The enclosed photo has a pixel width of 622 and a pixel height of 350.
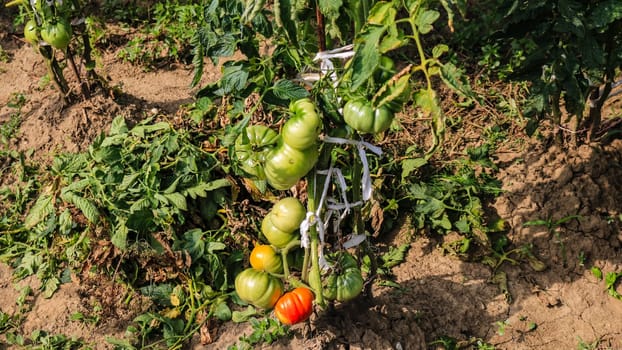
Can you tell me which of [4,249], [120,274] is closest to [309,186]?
[120,274]

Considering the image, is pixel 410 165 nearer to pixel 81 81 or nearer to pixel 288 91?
pixel 288 91

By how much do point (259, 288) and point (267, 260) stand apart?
0.10m

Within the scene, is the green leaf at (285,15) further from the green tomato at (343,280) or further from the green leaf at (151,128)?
the green leaf at (151,128)

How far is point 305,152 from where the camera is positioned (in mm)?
1663

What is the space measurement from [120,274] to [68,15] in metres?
1.46

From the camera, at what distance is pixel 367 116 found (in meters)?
1.54

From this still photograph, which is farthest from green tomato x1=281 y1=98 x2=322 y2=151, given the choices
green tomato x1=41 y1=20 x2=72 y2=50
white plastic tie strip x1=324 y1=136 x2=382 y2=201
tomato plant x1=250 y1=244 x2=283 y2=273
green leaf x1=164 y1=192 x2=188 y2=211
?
green tomato x1=41 y1=20 x2=72 y2=50

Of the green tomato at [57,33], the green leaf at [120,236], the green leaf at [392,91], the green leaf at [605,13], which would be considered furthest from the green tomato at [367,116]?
the green tomato at [57,33]

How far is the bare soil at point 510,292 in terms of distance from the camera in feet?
7.57

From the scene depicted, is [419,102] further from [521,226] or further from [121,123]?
[121,123]

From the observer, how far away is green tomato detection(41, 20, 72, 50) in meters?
2.95

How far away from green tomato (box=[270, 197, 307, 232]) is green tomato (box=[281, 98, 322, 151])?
0.31m

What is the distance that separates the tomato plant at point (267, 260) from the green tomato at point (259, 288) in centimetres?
2

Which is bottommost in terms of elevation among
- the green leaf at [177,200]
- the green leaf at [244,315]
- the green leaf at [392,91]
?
the green leaf at [244,315]
